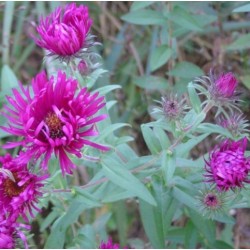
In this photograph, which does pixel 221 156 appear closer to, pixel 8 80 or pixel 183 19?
pixel 183 19

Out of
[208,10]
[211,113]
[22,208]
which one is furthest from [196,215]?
[208,10]

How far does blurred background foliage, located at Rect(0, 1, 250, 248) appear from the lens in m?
1.46

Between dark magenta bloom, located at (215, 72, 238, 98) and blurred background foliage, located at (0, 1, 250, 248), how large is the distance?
301 mm

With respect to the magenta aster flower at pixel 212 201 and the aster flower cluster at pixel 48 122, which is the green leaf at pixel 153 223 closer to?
the magenta aster flower at pixel 212 201

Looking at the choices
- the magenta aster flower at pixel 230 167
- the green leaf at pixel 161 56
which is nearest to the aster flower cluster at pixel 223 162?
the magenta aster flower at pixel 230 167

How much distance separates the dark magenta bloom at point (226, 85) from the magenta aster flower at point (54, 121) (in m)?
0.21

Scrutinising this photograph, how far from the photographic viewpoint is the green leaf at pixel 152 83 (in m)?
1.56

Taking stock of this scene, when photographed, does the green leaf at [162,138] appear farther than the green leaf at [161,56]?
No

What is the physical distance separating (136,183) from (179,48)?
952 mm

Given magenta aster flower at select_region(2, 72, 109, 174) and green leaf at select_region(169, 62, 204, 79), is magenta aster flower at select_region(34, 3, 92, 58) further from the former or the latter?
green leaf at select_region(169, 62, 204, 79)

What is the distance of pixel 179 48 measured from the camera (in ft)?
6.09

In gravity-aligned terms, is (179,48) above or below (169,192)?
above

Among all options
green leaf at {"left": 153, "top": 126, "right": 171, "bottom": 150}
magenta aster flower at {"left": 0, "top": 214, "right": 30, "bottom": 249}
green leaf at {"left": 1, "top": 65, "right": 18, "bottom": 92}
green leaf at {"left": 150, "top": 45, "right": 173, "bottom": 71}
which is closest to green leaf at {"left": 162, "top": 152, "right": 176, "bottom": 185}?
green leaf at {"left": 153, "top": 126, "right": 171, "bottom": 150}

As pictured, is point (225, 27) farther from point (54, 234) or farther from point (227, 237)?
point (54, 234)
